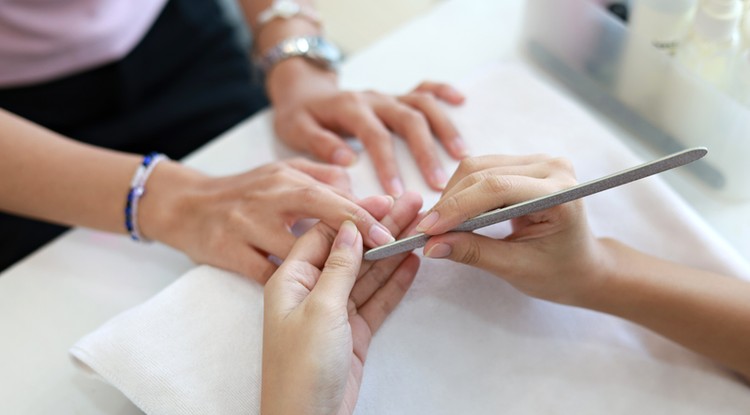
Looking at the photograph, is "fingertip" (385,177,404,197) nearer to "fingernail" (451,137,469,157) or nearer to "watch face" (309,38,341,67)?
"fingernail" (451,137,469,157)

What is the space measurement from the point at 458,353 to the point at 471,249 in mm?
103

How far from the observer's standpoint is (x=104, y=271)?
687 mm

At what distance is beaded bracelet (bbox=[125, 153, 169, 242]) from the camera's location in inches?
26.4

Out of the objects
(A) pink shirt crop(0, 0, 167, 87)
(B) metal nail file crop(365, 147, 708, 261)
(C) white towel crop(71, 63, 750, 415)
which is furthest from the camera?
(A) pink shirt crop(0, 0, 167, 87)

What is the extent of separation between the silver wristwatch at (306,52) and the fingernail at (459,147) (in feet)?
0.86

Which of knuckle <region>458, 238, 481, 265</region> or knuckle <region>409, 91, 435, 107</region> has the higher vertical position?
knuckle <region>409, 91, 435, 107</region>

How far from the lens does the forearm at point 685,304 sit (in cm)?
54

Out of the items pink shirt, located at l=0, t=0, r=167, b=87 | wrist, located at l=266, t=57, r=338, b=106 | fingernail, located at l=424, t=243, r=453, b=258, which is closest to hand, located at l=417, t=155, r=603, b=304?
fingernail, located at l=424, t=243, r=453, b=258

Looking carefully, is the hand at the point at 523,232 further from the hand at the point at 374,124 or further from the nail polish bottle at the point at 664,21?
the nail polish bottle at the point at 664,21

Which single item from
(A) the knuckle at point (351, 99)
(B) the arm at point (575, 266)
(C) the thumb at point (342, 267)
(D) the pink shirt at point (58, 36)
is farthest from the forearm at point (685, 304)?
(D) the pink shirt at point (58, 36)

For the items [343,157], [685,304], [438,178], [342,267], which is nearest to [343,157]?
[343,157]

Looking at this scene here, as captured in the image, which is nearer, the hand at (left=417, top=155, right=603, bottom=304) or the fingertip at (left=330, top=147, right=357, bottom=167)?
the hand at (left=417, top=155, right=603, bottom=304)

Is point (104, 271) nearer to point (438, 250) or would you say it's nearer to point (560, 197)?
point (438, 250)

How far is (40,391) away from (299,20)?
573mm
